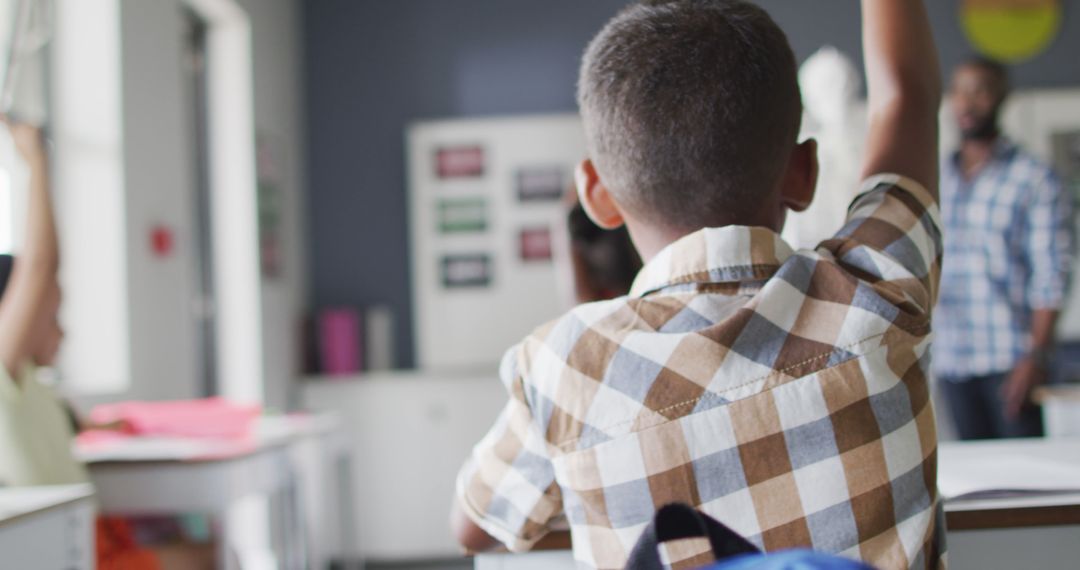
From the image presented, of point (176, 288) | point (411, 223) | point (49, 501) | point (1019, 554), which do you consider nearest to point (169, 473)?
point (49, 501)

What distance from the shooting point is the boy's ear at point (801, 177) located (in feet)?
2.97

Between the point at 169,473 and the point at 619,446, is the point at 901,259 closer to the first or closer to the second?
the point at 619,446

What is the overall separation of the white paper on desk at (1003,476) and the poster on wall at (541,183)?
12.6 ft

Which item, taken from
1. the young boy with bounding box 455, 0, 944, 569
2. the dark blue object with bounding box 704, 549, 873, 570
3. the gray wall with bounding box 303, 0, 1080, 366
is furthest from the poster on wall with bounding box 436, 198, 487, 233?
the dark blue object with bounding box 704, 549, 873, 570

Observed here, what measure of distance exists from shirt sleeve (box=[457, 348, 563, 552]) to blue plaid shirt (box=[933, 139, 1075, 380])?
2563 mm

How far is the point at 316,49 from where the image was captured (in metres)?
5.27

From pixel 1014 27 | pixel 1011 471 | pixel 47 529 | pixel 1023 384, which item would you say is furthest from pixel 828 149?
pixel 1014 27

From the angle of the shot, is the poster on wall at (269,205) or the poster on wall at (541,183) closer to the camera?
the poster on wall at (269,205)

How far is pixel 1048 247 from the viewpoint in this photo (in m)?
3.07

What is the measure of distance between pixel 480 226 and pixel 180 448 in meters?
2.87

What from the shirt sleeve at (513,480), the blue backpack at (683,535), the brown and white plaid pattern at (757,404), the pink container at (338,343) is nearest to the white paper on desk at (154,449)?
the shirt sleeve at (513,480)

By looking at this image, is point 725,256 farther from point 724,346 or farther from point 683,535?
point 683,535

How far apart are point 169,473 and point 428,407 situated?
97.6 inches

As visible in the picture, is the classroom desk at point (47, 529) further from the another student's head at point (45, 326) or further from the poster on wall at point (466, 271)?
the poster on wall at point (466, 271)
